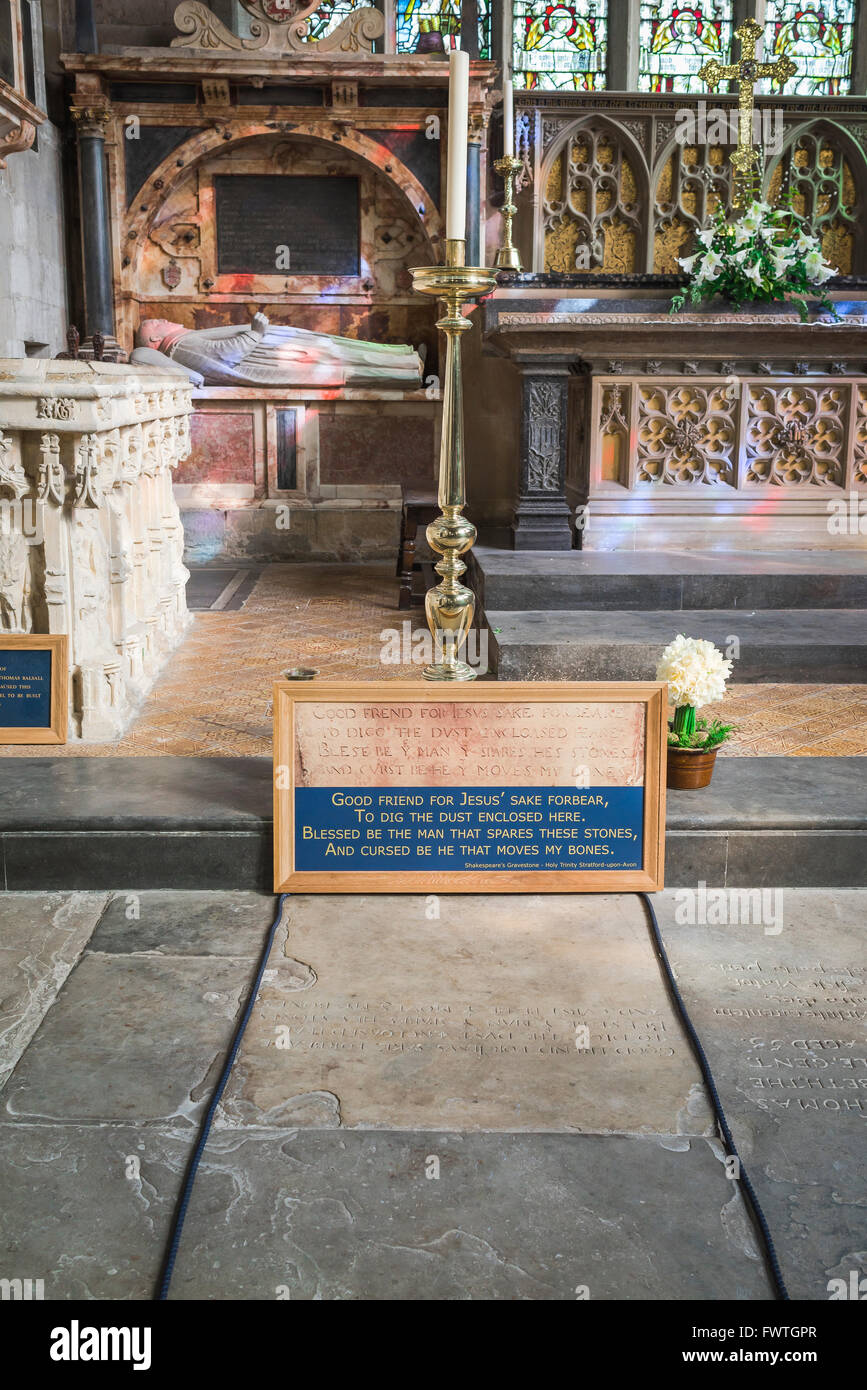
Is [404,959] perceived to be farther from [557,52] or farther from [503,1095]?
[557,52]

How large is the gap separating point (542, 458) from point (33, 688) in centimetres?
294

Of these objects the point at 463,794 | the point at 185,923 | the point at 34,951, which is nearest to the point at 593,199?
the point at 463,794

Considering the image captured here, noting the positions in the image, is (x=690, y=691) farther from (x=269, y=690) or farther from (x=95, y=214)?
(x=95, y=214)

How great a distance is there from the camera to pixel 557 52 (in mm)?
9164

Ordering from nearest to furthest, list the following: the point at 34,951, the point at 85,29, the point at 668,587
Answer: the point at 34,951 → the point at 668,587 → the point at 85,29

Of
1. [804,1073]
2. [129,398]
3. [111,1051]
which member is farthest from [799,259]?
[111,1051]

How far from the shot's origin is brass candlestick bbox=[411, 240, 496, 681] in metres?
3.06

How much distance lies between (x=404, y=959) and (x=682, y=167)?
7.82m

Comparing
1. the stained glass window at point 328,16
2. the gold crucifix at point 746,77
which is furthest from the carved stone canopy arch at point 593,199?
the gold crucifix at point 746,77

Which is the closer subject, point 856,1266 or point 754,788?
point 856,1266

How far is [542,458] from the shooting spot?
6.07m

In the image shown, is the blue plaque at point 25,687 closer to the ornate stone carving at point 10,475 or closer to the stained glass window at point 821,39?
the ornate stone carving at point 10,475

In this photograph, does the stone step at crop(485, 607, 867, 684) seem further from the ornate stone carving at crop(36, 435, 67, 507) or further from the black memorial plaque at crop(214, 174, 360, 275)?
the black memorial plaque at crop(214, 174, 360, 275)

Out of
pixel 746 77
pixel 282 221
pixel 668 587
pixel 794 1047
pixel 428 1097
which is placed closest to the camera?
pixel 428 1097
